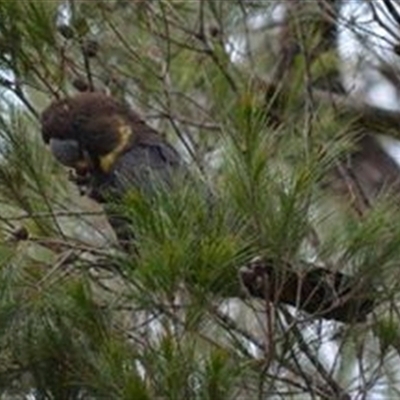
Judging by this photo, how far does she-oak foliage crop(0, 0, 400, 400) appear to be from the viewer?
4.29ft

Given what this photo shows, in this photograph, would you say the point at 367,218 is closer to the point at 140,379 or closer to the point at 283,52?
the point at 140,379

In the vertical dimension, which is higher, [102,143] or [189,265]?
[102,143]

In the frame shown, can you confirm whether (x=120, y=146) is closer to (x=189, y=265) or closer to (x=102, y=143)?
Result: (x=102, y=143)

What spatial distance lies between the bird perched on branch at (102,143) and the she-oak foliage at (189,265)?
0.12ft

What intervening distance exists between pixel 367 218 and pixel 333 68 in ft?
3.36

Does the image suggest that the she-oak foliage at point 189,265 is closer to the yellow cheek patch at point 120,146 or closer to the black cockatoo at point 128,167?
the black cockatoo at point 128,167

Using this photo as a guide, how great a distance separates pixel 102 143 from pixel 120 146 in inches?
1.0

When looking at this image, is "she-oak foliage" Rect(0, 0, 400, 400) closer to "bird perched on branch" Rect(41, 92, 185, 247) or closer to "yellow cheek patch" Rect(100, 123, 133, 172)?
"bird perched on branch" Rect(41, 92, 185, 247)

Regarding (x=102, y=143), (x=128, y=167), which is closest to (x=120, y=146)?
(x=102, y=143)

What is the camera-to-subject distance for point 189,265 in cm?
128

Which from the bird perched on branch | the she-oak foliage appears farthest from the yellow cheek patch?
the she-oak foliage

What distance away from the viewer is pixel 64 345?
55.6 inches

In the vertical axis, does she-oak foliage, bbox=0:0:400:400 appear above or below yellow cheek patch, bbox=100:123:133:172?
below

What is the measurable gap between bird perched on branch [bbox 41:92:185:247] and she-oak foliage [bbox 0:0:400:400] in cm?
4
